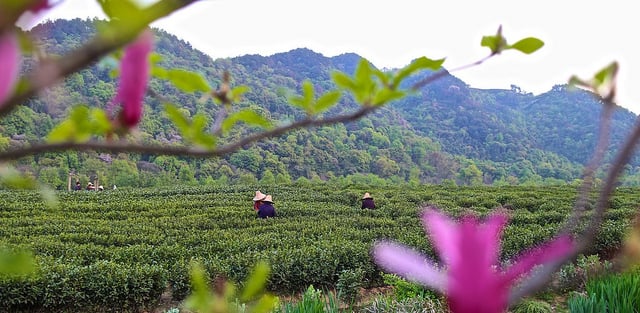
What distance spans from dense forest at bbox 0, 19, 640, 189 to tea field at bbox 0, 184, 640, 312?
1961 mm

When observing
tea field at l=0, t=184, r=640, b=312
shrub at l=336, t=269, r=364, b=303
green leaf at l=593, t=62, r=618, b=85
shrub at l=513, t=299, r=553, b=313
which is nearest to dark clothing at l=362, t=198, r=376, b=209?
tea field at l=0, t=184, r=640, b=312

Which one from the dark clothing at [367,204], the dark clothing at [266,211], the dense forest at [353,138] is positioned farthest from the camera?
the dense forest at [353,138]

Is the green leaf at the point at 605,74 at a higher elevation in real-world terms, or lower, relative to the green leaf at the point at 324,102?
higher

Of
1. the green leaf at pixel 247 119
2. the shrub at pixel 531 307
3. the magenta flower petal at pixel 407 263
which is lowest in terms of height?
the shrub at pixel 531 307

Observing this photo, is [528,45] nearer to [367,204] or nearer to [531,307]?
[531,307]

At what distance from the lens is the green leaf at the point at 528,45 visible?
417 millimetres

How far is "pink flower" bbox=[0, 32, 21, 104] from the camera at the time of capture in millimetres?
228

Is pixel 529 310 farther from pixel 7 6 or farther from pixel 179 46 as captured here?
pixel 179 46

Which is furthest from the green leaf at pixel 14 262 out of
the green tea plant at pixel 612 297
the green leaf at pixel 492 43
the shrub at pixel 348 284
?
the shrub at pixel 348 284

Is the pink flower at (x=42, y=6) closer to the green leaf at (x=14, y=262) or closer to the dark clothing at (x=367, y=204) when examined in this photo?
the green leaf at (x=14, y=262)

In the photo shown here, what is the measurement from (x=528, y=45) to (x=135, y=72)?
301 mm

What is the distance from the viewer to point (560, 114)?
2442 inches

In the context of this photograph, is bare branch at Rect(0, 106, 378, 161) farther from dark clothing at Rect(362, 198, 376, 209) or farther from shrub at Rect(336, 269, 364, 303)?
dark clothing at Rect(362, 198, 376, 209)

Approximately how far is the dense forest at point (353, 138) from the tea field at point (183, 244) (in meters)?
1.96
